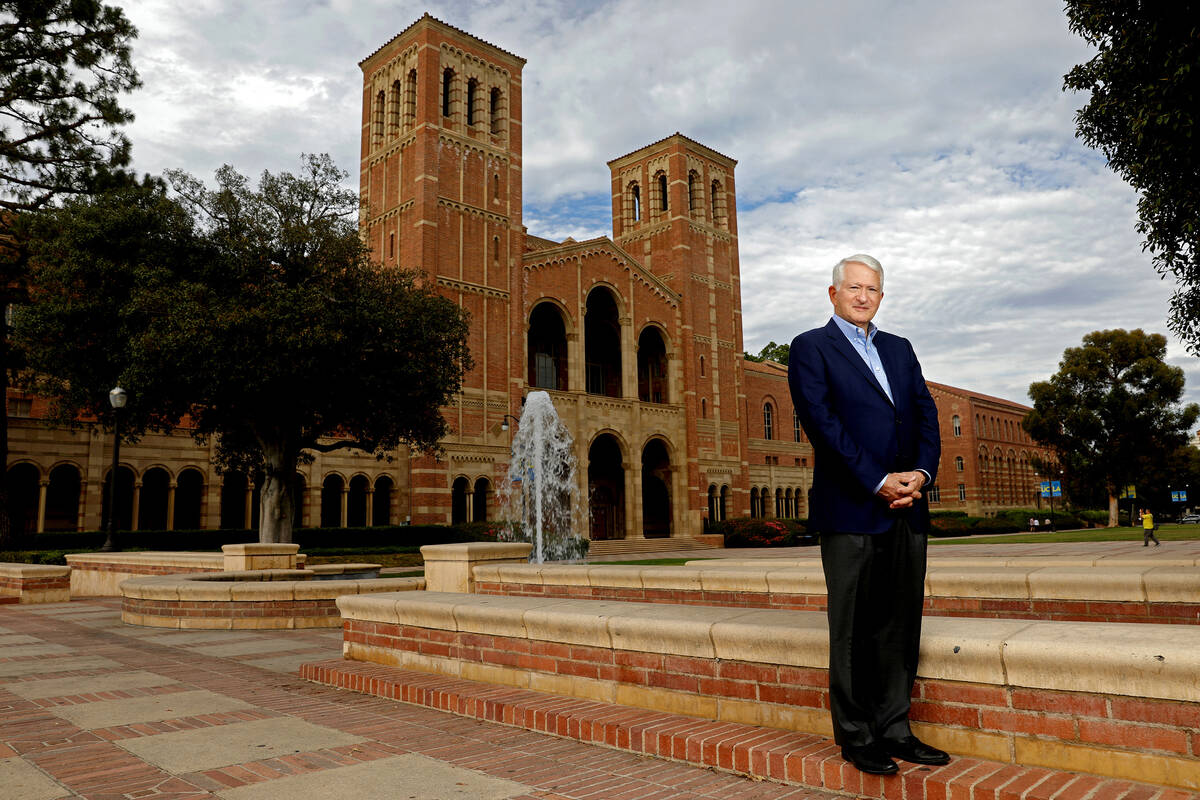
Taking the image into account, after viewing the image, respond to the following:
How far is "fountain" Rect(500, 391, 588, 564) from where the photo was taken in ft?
113

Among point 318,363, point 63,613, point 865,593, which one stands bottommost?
point 63,613

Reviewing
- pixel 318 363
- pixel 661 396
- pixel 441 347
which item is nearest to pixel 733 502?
pixel 661 396

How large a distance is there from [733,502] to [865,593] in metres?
43.6

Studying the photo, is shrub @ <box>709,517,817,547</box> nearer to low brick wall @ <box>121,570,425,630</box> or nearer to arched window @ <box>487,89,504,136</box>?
arched window @ <box>487,89,504,136</box>

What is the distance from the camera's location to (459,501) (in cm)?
3409

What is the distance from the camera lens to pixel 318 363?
21172 mm

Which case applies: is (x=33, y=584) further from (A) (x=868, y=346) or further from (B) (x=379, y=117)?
(B) (x=379, y=117)

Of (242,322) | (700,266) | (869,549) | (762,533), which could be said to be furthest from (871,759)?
(700,266)

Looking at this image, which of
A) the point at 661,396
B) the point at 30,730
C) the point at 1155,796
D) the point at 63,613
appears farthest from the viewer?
the point at 661,396

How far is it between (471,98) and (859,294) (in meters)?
37.5

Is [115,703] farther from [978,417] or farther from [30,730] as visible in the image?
[978,417]

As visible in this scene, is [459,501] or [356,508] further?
[356,508]

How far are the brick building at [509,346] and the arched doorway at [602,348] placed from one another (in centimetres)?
12

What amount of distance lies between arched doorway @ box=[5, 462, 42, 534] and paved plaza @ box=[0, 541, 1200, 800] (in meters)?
23.1
